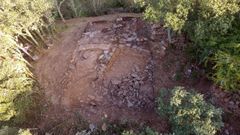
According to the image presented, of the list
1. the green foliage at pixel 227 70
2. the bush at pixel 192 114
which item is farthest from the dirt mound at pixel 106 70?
the green foliage at pixel 227 70

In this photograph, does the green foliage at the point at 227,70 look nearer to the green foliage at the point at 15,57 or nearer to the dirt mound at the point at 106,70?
the dirt mound at the point at 106,70

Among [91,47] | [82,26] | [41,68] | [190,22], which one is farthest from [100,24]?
[190,22]

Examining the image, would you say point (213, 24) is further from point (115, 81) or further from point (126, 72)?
point (115, 81)

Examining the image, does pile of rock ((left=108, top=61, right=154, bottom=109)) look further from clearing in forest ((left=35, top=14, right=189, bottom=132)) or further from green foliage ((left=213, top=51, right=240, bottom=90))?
green foliage ((left=213, top=51, right=240, bottom=90))

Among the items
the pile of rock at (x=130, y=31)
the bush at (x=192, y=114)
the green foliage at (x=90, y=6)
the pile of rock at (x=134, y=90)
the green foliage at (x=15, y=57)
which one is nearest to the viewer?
the bush at (x=192, y=114)

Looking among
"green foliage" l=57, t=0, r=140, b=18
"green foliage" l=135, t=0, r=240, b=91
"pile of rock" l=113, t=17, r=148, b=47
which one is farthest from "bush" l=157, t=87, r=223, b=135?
"green foliage" l=57, t=0, r=140, b=18
